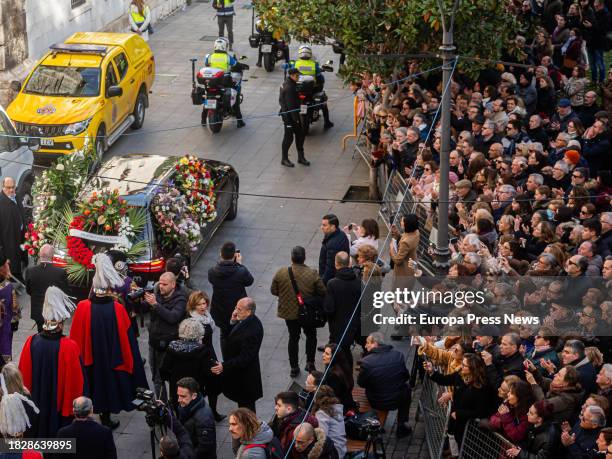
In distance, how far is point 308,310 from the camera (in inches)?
523

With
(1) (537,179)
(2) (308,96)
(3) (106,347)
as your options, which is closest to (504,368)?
(3) (106,347)

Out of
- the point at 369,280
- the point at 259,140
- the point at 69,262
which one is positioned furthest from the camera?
the point at 259,140

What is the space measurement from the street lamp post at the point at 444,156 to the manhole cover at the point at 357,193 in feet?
18.4

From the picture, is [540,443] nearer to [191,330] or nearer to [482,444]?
[482,444]

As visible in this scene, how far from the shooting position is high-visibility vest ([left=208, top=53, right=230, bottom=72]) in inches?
872

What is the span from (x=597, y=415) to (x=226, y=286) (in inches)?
204

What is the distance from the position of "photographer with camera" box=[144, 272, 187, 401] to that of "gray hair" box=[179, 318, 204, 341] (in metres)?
0.86

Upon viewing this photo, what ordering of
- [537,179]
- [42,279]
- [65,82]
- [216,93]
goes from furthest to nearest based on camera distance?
[216,93] → [65,82] → [537,179] → [42,279]

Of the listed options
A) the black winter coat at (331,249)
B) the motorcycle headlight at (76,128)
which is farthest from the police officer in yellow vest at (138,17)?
the black winter coat at (331,249)

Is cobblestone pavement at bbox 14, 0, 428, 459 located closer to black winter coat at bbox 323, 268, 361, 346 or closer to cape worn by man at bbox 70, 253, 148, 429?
cape worn by man at bbox 70, 253, 148, 429

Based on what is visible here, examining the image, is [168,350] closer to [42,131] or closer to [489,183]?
[489,183]

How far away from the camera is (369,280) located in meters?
13.1

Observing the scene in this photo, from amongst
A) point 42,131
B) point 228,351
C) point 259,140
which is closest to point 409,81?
point 259,140

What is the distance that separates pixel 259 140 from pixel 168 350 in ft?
35.9
